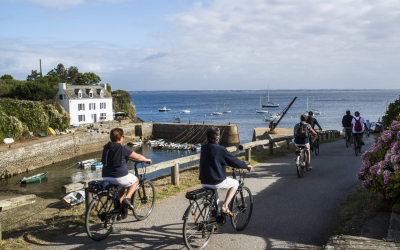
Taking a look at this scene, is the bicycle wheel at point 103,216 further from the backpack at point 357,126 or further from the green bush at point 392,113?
the backpack at point 357,126

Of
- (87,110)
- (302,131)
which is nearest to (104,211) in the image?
(302,131)

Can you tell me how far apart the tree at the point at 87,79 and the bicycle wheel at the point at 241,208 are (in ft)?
321

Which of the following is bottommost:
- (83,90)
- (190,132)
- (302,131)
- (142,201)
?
(190,132)

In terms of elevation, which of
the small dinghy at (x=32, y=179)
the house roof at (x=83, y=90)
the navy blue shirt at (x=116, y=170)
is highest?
the house roof at (x=83, y=90)

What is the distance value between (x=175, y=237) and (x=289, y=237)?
192 cm

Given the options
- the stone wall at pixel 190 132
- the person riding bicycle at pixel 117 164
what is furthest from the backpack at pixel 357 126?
the stone wall at pixel 190 132

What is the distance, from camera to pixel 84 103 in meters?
62.4

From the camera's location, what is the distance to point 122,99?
85812mm

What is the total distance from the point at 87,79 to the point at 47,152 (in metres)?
60.7

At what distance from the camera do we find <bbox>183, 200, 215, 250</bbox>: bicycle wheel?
4.94m

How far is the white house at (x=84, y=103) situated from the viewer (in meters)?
61.0

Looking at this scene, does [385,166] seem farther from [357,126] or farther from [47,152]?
[47,152]

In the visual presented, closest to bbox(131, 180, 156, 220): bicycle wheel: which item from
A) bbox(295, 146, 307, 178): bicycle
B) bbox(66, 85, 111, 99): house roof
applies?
bbox(295, 146, 307, 178): bicycle

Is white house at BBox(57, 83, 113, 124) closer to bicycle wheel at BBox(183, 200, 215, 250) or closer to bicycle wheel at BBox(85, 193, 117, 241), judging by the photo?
bicycle wheel at BBox(85, 193, 117, 241)
